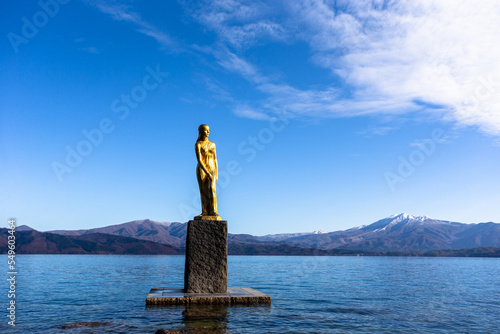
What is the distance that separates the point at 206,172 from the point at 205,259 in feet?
11.9

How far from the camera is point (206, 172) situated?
1638 cm

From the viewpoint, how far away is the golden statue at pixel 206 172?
1636 centimetres

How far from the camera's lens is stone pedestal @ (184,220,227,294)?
609 inches

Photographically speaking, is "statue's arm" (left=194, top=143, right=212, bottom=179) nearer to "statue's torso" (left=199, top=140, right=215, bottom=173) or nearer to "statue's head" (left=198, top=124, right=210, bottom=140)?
"statue's torso" (left=199, top=140, right=215, bottom=173)

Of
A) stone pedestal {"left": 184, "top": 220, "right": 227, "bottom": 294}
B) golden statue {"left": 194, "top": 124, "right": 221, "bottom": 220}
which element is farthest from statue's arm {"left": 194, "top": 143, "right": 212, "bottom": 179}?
stone pedestal {"left": 184, "top": 220, "right": 227, "bottom": 294}

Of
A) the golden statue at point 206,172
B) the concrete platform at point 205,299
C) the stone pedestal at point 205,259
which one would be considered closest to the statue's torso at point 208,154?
the golden statue at point 206,172

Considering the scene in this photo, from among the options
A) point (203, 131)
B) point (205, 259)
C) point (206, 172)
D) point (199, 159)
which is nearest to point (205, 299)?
point (205, 259)

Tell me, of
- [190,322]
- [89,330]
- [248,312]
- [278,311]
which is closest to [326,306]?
[278,311]

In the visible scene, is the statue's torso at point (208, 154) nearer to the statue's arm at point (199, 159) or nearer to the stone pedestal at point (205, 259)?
the statue's arm at point (199, 159)

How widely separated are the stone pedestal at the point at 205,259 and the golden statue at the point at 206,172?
95 cm

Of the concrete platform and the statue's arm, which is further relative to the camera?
the statue's arm

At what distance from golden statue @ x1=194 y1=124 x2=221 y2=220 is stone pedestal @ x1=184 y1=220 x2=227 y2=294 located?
948mm

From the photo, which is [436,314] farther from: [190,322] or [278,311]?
[190,322]

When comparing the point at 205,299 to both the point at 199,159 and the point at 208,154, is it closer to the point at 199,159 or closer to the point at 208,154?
the point at 199,159
